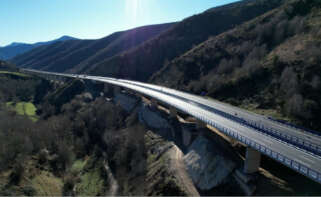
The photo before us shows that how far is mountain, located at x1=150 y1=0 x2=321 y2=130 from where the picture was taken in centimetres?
3325

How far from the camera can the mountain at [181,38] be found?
10350 centimetres

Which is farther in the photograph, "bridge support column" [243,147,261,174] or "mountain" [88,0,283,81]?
"mountain" [88,0,283,81]

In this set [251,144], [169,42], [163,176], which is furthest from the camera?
[169,42]

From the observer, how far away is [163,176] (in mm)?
A: 26922

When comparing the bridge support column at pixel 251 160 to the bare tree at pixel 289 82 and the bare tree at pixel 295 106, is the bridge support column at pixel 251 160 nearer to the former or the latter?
the bare tree at pixel 295 106

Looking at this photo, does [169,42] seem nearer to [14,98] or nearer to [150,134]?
[150,134]

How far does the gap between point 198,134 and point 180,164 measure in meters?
6.85

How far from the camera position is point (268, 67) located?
46.5 m

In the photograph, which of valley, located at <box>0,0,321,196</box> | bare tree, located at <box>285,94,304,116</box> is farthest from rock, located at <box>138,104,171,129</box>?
bare tree, located at <box>285,94,304,116</box>

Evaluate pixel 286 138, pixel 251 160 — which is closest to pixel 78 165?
pixel 251 160

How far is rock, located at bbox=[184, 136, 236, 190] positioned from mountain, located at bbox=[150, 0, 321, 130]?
15490 mm

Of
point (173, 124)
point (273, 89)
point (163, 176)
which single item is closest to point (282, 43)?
point (273, 89)

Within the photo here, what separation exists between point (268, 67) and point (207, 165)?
113 feet

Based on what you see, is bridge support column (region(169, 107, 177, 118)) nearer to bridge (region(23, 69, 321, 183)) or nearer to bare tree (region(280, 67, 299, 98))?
bridge (region(23, 69, 321, 183))
